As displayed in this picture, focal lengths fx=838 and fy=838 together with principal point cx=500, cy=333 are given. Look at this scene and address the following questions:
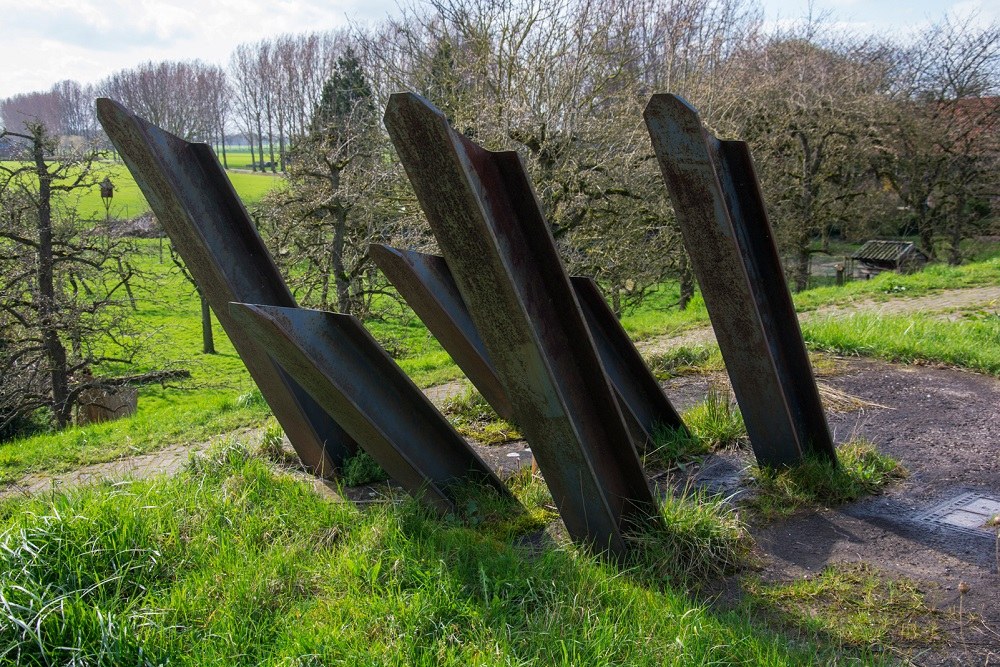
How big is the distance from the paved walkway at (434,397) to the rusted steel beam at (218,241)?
64 cm

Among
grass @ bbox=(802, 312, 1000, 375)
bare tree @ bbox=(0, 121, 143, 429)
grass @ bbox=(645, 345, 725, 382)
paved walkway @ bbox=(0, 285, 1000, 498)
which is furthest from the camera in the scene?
bare tree @ bbox=(0, 121, 143, 429)

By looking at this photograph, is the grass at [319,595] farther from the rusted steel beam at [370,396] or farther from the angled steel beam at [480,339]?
the angled steel beam at [480,339]

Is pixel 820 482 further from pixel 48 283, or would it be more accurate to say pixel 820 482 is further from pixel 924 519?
pixel 48 283

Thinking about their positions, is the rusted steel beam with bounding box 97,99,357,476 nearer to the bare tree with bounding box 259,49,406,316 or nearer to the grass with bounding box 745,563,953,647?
the grass with bounding box 745,563,953,647

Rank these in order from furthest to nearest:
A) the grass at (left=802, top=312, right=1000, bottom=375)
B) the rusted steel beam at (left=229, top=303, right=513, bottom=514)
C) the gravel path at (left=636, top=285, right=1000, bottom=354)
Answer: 1. the gravel path at (left=636, top=285, right=1000, bottom=354)
2. the grass at (left=802, top=312, right=1000, bottom=375)
3. the rusted steel beam at (left=229, top=303, right=513, bottom=514)

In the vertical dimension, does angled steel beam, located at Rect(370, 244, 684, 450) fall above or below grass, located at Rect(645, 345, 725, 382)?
above

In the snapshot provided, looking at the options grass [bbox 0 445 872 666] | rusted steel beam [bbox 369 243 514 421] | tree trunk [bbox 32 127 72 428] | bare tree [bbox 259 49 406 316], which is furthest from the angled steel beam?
tree trunk [bbox 32 127 72 428]

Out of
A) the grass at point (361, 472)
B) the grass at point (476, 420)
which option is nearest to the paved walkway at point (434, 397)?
the grass at point (476, 420)

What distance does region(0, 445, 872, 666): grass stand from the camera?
2.55 meters

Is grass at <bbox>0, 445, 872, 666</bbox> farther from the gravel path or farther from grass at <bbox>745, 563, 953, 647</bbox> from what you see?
the gravel path

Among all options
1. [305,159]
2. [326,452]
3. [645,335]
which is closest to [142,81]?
[305,159]

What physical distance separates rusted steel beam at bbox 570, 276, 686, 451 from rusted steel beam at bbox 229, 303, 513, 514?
3.92ft

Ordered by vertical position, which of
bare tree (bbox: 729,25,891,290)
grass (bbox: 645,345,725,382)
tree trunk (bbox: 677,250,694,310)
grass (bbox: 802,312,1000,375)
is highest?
bare tree (bbox: 729,25,891,290)

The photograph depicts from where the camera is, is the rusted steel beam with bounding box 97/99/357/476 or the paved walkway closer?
the rusted steel beam with bounding box 97/99/357/476
